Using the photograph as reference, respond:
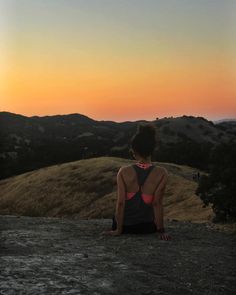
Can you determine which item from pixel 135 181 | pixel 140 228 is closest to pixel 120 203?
pixel 135 181

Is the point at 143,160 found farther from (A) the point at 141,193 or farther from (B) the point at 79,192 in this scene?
(B) the point at 79,192

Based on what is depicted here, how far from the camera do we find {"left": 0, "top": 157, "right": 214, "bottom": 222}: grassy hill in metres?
40.6

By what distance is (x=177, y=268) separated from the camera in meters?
6.70

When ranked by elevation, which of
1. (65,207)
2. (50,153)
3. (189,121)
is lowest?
(65,207)

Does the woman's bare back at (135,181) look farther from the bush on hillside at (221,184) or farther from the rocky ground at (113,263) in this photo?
the bush on hillside at (221,184)

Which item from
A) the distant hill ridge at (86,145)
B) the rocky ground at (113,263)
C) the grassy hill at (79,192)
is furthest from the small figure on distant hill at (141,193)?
the grassy hill at (79,192)

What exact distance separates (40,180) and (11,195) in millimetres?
3722

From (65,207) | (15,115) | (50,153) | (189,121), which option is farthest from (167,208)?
(15,115)

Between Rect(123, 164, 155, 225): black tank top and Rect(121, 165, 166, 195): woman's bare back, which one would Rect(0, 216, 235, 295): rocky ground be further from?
Rect(121, 165, 166, 195): woman's bare back

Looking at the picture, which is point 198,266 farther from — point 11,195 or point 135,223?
point 11,195

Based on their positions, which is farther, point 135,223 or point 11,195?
point 11,195

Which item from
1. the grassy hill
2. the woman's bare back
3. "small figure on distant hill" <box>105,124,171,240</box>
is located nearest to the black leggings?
"small figure on distant hill" <box>105,124,171,240</box>

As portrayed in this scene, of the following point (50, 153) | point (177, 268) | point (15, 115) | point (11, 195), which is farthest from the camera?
point (15, 115)

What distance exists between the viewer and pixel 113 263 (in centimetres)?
674
